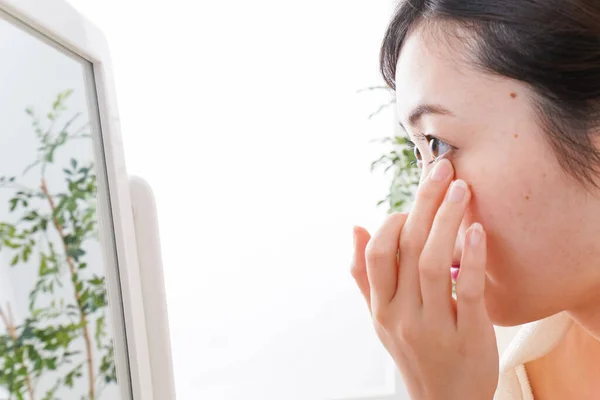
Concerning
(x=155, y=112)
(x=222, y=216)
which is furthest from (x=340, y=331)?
(x=155, y=112)

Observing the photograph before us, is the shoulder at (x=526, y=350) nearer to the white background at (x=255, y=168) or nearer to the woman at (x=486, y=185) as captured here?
the woman at (x=486, y=185)

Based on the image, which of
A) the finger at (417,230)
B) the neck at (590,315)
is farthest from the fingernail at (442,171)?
the neck at (590,315)

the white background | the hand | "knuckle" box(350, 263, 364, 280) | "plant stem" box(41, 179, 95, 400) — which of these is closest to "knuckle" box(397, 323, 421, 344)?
the hand

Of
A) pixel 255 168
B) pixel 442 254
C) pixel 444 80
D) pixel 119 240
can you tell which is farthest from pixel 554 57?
pixel 255 168

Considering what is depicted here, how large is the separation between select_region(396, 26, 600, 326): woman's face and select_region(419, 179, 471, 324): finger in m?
0.03

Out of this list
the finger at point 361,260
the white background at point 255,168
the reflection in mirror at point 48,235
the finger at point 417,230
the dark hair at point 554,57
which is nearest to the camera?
the reflection in mirror at point 48,235

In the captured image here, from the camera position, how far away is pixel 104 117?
65 centimetres

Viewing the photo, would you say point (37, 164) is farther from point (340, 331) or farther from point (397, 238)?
point (340, 331)

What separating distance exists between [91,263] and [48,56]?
8.5 inches

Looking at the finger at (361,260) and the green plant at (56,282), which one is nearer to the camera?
the green plant at (56,282)

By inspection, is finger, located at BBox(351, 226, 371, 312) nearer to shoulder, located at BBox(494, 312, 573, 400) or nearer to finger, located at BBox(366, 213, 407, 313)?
finger, located at BBox(366, 213, 407, 313)

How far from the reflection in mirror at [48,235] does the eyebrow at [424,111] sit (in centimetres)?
37

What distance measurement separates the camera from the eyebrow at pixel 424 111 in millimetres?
658

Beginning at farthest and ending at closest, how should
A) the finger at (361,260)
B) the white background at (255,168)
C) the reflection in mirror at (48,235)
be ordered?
the white background at (255,168) → the finger at (361,260) → the reflection in mirror at (48,235)
